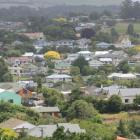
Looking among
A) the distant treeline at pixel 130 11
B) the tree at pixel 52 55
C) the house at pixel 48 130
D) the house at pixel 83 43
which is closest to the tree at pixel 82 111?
the house at pixel 48 130

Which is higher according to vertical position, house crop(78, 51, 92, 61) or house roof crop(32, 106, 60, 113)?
house roof crop(32, 106, 60, 113)

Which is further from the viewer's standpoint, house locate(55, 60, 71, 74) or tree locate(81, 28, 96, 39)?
tree locate(81, 28, 96, 39)

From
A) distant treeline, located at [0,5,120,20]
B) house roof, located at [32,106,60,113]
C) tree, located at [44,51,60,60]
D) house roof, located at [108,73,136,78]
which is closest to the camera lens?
house roof, located at [32,106,60,113]

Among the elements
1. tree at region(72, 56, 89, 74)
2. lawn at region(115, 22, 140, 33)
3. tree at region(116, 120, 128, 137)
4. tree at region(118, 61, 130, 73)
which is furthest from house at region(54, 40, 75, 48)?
tree at region(116, 120, 128, 137)

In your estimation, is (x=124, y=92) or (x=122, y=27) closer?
(x=124, y=92)

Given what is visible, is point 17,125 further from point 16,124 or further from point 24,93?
point 24,93

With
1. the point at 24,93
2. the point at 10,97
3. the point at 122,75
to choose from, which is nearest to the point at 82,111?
the point at 10,97

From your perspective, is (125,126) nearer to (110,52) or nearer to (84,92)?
(84,92)

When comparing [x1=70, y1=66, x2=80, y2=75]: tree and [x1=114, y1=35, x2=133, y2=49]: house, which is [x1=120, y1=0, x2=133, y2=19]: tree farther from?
[x1=70, y1=66, x2=80, y2=75]: tree

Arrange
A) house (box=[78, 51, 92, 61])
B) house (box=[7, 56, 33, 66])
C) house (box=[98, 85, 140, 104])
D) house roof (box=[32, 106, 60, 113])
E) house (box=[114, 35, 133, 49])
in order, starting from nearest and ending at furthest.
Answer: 1. house roof (box=[32, 106, 60, 113])
2. house (box=[98, 85, 140, 104])
3. house (box=[7, 56, 33, 66])
4. house (box=[78, 51, 92, 61])
5. house (box=[114, 35, 133, 49])
